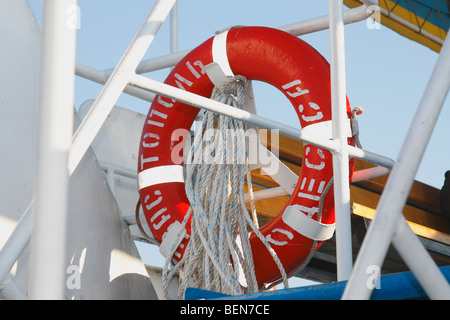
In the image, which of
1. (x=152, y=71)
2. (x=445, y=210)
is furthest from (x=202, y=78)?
(x=445, y=210)

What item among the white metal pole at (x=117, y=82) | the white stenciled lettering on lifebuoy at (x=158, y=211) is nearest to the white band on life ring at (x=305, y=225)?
the white stenciled lettering on lifebuoy at (x=158, y=211)

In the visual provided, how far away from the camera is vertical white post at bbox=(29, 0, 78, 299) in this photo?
957mm

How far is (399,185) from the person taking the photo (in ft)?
3.37

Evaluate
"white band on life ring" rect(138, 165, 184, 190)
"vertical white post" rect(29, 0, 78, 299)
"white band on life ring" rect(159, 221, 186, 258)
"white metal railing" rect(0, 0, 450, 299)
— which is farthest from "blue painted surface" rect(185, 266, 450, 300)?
"white band on life ring" rect(138, 165, 184, 190)

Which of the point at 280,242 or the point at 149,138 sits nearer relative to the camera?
the point at 280,242

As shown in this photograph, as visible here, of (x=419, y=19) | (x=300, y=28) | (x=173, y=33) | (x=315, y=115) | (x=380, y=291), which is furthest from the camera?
(x=419, y=19)

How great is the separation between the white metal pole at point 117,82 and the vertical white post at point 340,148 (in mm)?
567

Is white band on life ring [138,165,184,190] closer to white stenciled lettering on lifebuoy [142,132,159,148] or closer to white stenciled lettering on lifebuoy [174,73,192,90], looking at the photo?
white stenciled lettering on lifebuoy [142,132,159,148]

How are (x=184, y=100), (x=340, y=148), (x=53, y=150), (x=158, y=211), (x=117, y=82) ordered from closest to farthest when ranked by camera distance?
(x=53, y=150)
(x=117, y=82)
(x=184, y=100)
(x=340, y=148)
(x=158, y=211)

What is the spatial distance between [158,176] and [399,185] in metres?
1.44

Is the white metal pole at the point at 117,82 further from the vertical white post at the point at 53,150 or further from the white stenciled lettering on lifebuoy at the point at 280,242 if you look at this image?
the white stenciled lettering on lifebuoy at the point at 280,242

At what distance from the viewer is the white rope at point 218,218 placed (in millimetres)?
→ 2049

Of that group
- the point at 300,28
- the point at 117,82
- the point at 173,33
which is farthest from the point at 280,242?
the point at 173,33

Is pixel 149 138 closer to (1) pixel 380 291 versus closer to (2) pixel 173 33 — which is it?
(2) pixel 173 33
